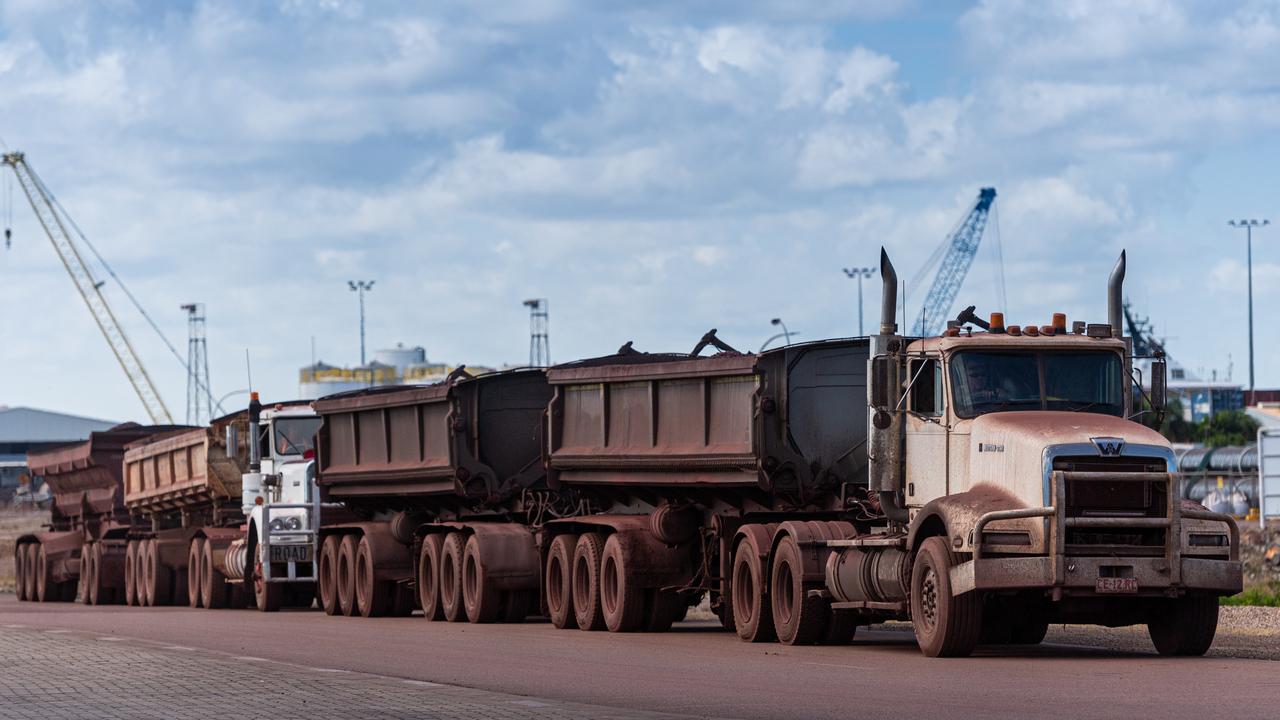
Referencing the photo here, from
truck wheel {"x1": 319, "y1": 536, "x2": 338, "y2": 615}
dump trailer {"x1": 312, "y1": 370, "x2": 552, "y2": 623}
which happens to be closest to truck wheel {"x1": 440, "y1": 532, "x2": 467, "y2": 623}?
dump trailer {"x1": 312, "y1": 370, "x2": 552, "y2": 623}

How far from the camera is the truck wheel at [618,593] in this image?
24562mm

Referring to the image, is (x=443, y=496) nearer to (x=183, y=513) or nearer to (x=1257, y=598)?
(x=1257, y=598)

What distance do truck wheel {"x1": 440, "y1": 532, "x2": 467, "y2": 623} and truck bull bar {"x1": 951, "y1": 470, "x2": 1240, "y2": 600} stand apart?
1129 centimetres

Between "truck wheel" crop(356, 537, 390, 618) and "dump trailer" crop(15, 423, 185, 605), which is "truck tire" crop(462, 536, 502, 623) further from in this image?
"dump trailer" crop(15, 423, 185, 605)

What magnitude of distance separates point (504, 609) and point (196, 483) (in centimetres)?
1175

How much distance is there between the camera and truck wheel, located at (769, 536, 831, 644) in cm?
2127

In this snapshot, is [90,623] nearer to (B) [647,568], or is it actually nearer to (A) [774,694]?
(B) [647,568]

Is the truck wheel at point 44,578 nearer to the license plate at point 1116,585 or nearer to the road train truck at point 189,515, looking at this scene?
the road train truck at point 189,515

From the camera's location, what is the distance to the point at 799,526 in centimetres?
2156

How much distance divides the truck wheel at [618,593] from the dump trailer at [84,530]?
20.8 metres

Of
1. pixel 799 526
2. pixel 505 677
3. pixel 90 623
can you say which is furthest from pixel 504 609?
pixel 505 677

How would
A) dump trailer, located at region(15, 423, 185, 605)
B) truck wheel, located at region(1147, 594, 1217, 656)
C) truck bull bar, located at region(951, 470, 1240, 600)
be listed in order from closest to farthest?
truck bull bar, located at region(951, 470, 1240, 600)
truck wheel, located at region(1147, 594, 1217, 656)
dump trailer, located at region(15, 423, 185, 605)

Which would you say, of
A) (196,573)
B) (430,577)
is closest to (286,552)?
(196,573)

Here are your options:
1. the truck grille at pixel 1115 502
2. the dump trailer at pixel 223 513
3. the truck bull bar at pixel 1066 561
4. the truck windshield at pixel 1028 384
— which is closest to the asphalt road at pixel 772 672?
the truck bull bar at pixel 1066 561
